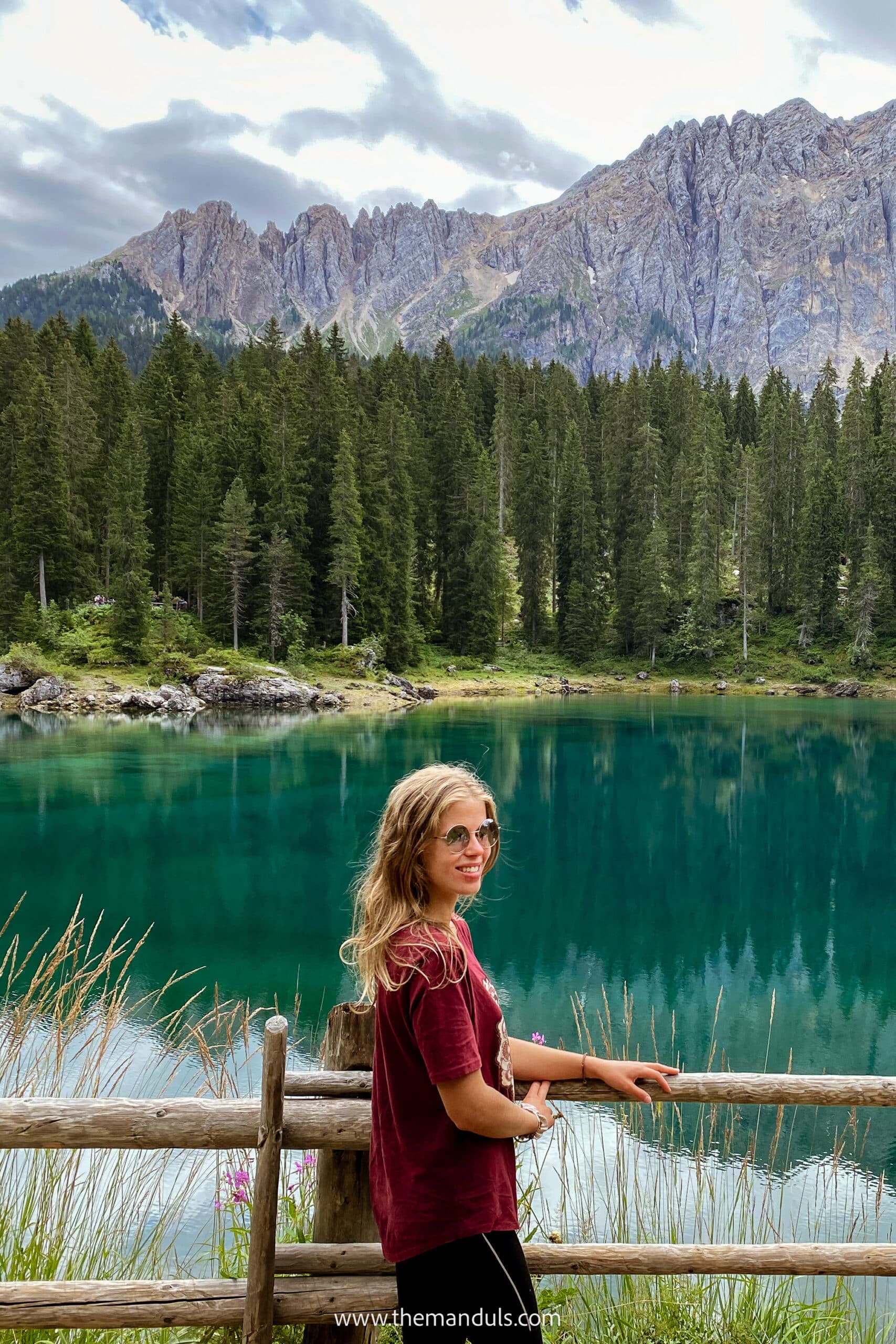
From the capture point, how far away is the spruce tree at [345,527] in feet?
163

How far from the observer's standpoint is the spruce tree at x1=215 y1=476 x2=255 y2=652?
160 ft

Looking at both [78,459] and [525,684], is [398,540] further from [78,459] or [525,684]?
[78,459]

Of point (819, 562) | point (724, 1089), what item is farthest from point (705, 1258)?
point (819, 562)

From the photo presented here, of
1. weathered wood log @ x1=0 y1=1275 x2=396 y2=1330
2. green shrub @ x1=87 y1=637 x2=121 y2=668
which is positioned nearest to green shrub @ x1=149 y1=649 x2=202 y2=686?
green shrub @ x1=87 y1=637 x2=121 y2=668

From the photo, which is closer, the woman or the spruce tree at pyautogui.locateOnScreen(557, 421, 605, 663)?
the woman

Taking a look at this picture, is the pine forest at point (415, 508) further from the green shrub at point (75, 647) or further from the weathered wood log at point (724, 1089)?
the weathered wood log at point (724, 1089)

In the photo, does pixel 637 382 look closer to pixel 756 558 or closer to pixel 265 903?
pixel 756 558

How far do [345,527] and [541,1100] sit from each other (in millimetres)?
48565

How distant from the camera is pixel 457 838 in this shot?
2.42 meters

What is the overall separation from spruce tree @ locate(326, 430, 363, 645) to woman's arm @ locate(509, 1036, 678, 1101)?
47687 mm

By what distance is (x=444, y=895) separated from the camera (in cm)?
246

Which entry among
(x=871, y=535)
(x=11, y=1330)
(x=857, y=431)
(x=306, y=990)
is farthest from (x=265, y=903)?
(x=857, y=431)

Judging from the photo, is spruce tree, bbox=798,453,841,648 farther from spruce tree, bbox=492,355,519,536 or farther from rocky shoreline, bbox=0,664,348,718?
rocky shoreline, bbox=0,664,348,718

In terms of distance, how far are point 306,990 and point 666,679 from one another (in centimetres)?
5162
